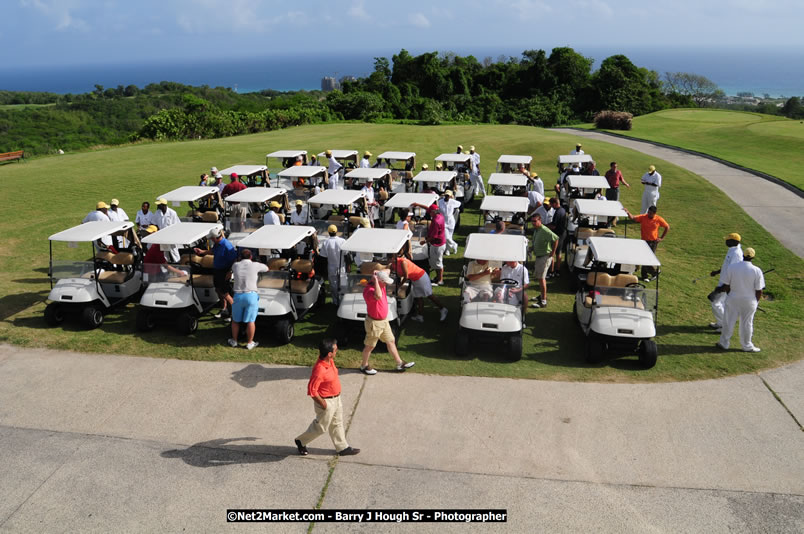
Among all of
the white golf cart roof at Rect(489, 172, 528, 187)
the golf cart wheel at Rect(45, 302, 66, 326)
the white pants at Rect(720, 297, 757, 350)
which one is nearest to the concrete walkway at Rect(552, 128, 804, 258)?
the white pants at Rect(720, 297, 757, 350)

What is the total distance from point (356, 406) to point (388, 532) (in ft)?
7.95

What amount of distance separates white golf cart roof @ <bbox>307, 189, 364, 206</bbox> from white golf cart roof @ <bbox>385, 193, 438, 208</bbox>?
0.80 m

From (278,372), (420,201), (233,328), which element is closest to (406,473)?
(278,372)

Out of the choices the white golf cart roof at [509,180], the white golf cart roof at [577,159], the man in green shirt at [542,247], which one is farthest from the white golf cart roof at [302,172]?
the white golf cart roof at [577,159]

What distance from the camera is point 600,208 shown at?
13.0m

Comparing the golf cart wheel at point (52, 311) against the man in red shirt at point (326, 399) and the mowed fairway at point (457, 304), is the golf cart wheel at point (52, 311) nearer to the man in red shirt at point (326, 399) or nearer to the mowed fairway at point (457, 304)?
the mowed fairway at point (457, 304)

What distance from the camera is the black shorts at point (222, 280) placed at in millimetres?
10734

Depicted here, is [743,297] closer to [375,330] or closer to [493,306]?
[493,306]

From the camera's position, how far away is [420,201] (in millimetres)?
14164

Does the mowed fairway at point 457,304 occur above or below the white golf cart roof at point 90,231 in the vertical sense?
below

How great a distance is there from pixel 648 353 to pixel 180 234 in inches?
335

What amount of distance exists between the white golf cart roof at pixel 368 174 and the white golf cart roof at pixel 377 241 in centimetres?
585

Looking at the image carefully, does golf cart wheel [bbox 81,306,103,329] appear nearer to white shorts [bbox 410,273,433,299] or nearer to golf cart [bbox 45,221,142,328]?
golf cart [bbox 45,221,142,328]

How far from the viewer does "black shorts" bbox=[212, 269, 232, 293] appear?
35.2ft
